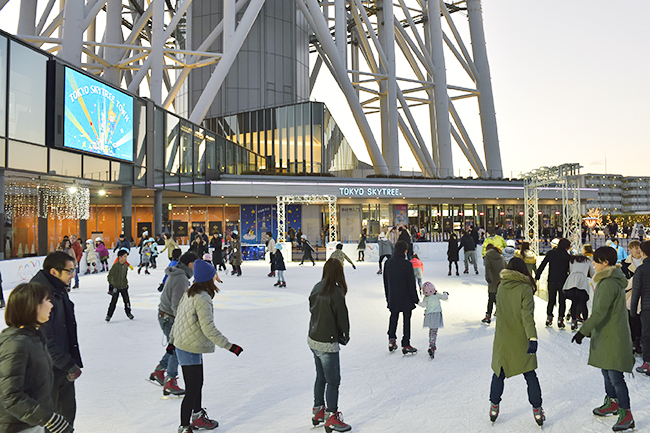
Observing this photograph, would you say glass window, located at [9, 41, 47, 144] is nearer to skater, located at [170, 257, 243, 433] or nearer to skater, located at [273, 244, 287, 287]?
skater, located at [273, 244, 287, 287]

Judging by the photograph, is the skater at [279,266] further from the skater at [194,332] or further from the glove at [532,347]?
the glove at [532,347]

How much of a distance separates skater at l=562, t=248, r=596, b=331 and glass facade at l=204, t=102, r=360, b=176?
103 ft

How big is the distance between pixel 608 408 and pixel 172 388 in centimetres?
422

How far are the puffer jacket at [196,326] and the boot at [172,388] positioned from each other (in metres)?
1.30

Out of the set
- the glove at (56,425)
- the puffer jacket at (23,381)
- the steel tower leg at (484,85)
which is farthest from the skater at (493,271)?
the steel tower leg at (484,85)

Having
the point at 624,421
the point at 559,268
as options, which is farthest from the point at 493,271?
the point at 624,421

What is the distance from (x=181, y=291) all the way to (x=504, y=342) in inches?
126

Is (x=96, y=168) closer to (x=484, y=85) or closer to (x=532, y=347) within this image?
(x=532, y=347)

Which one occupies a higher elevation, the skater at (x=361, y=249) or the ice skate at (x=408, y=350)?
the skater at (x=361, y=249)

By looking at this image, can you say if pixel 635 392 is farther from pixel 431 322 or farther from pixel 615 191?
pixel 615 191

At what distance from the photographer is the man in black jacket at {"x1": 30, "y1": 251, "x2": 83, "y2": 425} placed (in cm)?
315

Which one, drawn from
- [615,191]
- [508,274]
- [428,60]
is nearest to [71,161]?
[508,274]

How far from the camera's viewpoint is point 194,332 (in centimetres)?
390

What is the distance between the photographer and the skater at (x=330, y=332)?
3988mm
